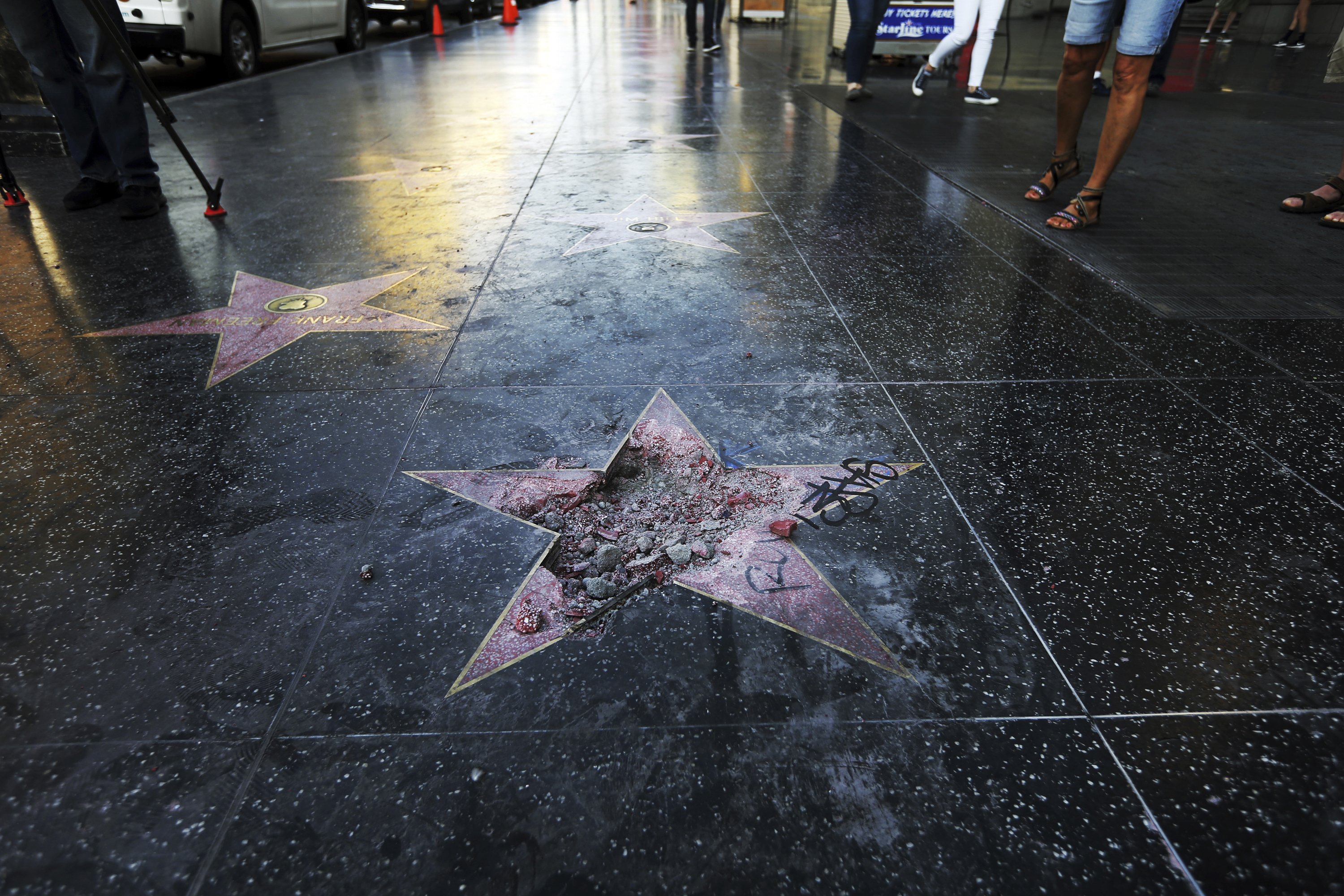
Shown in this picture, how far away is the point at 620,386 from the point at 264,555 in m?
1.13

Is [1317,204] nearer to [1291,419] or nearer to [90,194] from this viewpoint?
[1291,419]

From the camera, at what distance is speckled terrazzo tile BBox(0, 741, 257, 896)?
3.58 ft

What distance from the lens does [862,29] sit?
23.6ft

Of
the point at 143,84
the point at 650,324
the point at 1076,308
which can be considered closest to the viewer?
the point at 650,324

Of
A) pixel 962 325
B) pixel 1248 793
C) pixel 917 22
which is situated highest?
pixel 917 22

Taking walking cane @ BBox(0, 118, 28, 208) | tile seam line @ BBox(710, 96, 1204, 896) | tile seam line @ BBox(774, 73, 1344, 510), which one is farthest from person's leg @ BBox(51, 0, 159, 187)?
tile seam line @ BBox(710, 96, 1204, 896)

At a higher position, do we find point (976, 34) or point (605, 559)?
point (976, 34)

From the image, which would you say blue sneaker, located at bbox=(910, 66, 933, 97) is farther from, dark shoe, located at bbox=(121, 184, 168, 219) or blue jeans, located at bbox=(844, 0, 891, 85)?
dark shoe, located at bbox=(121, 184, 168, 219)

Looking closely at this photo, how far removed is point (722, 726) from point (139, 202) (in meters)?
4.41

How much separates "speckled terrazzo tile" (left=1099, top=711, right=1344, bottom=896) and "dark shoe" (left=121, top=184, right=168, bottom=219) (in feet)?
15.9

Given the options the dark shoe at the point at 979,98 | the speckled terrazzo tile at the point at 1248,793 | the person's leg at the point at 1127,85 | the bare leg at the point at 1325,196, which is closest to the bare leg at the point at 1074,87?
the person's leg at the point at 1127,85

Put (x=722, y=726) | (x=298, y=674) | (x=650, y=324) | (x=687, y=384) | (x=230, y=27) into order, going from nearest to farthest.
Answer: (x=722, y=726) < (x=298, y=674) < (x=687, y=384) < (x=650, y=324) < (x=230, y=27)

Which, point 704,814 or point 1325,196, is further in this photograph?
point 1325,196

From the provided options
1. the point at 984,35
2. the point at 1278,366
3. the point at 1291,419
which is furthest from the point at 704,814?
the point at 984,35
